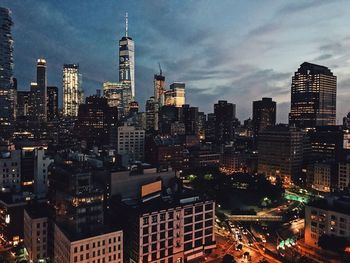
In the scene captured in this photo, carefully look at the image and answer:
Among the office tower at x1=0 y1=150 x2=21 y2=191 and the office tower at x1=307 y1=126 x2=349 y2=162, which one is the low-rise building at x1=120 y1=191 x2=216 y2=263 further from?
the office tower at x1=307 y1=126 x2=349 y2=162

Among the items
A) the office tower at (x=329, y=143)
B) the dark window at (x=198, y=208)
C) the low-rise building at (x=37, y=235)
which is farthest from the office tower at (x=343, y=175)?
the low-rise building at (x=37, y=235)

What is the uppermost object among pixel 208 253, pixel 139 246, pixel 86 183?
pixel 86 183

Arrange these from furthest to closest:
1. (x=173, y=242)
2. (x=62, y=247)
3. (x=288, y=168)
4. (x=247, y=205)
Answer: (x=288, y=168) → (x=247, y=205) → (x=173, y=242) → (x=62, y=247)

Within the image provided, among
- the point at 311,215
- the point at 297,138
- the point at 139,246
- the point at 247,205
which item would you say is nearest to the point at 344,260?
the point at 311,215

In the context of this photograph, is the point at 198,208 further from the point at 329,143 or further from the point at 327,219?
the point at 329,143

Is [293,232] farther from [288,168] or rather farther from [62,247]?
[288,168]

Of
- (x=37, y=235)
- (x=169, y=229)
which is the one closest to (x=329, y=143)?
(x=169, y=229)
